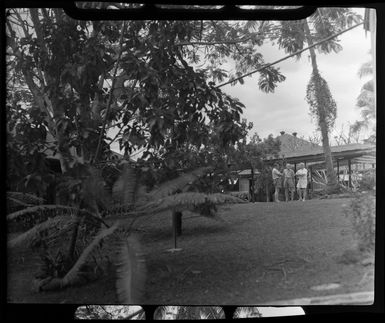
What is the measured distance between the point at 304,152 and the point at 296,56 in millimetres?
565

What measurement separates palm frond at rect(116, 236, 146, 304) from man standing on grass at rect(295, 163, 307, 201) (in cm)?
99

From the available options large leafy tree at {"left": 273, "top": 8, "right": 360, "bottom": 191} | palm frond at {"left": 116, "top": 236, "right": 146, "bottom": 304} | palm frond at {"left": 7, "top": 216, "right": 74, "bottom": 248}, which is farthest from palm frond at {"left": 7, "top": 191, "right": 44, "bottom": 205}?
large leafy tree at {"left": 273, "top": 8, "right": 360, "bottom": 191}

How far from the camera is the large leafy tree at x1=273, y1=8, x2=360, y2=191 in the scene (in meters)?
2.20

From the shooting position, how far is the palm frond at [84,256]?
2.28 m

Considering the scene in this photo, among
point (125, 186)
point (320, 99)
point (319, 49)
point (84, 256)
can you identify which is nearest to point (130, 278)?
point (84, 256)

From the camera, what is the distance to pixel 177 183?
242 centimetres

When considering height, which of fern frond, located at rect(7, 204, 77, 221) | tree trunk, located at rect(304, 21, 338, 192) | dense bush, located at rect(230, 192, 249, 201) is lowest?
fern frond, located at rect(7, 204, 77, 221)

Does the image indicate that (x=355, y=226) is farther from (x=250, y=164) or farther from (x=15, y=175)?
(x=15, y=175)

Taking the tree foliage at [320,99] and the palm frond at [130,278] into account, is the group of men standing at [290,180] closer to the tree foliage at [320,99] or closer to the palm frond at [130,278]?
the tree foliage at [320,99]

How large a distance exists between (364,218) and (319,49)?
0.99 m

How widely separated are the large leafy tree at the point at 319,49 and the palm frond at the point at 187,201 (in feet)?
2.01

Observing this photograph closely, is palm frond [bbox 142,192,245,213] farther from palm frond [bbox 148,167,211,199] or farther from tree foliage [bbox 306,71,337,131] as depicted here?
tree foliage [bbox 306,71,337,131]

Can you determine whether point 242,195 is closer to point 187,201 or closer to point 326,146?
point 187,201

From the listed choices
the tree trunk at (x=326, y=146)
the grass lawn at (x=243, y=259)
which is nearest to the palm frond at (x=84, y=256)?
the grass lawn at (x=243, y=259)
